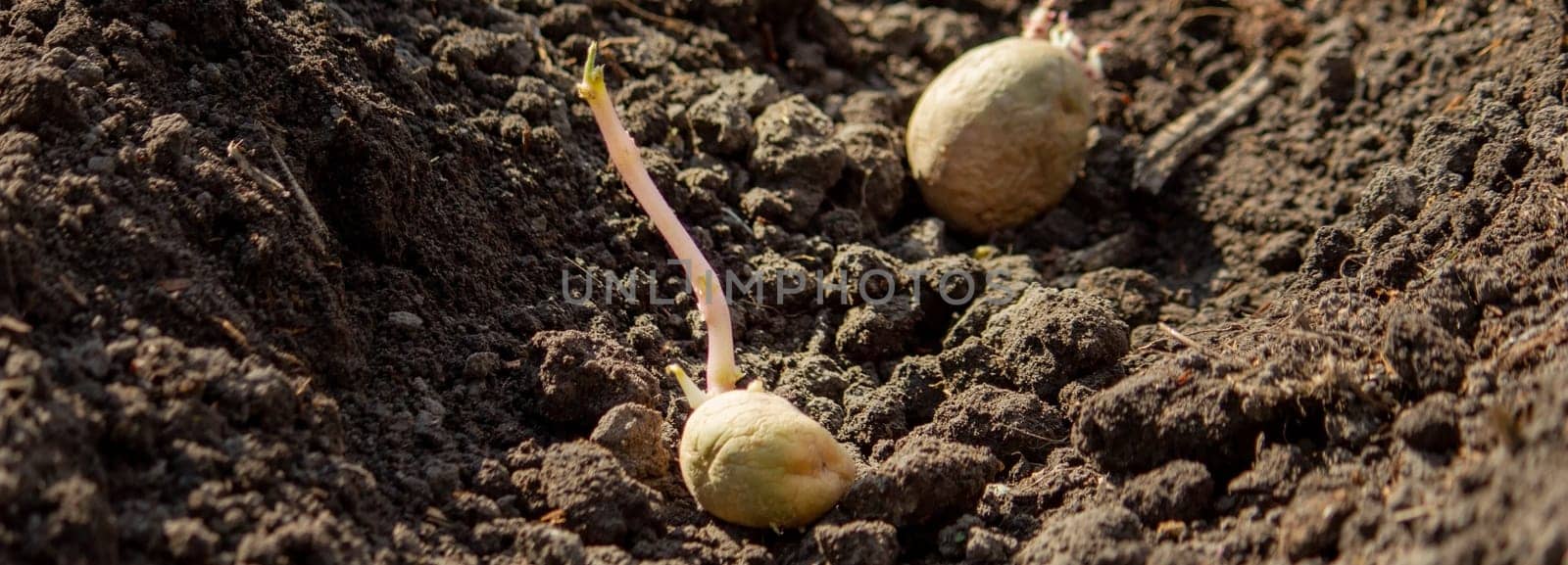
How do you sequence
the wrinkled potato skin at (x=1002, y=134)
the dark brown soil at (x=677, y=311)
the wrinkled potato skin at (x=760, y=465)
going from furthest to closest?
1. the wrinkled potato skin at (x=1002, y=134)
2. the wrinkled potato skin at (x=760, y=465)
3. the dark brown soil at (x=677, y=311)

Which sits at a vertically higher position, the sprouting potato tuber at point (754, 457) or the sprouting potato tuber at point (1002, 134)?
the sprouting potato tuber at point (1002, 134)

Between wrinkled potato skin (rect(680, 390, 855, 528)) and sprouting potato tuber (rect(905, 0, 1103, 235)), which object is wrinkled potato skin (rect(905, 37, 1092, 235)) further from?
wrinkled potato skin (rect(680, 390, 855, 528))

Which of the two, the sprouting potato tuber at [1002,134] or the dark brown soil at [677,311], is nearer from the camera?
the dark brown soil at [677,311]

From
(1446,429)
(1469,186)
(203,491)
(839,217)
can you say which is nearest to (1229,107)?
(1469,186)

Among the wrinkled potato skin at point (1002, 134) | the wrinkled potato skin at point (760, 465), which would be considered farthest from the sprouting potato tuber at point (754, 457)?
the wrinkled potato skin at point (1002, 134)

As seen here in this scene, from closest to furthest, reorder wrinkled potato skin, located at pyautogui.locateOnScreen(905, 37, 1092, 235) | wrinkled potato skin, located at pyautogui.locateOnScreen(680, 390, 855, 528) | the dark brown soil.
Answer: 1. the dark brown soil
2. wrinkled potato skin, located at pyautogui.locateOnScreen(680, 390, 855, 528)
3. wrinkled potato skin, located at pyautogui.locateOnScreen(905, 37, 1092, 235)

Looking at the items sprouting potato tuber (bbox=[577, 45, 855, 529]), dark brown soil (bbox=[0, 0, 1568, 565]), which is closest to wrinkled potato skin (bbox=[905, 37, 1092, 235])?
dark brown soil (bbox=[0, 0, 1568, 565])

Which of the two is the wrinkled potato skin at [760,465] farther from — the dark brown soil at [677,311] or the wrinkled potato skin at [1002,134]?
the wrinkled potato skin at [1002,134]
